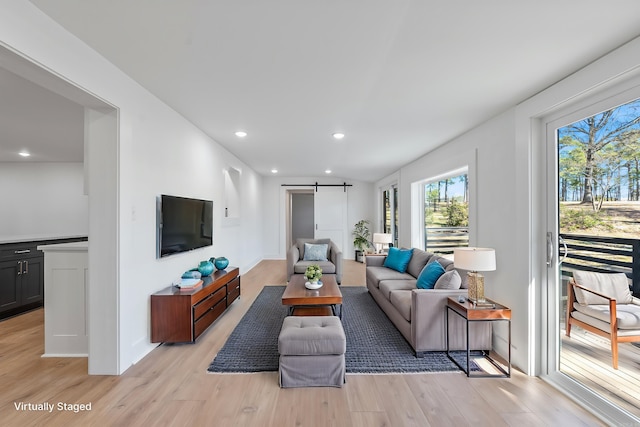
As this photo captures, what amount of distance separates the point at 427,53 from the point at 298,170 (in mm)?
5190

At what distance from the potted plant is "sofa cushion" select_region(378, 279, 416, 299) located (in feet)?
13.1

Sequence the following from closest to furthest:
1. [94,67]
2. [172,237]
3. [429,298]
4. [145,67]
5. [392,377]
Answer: [94,67], [145,67], [392,377], [429,298], [172,237]

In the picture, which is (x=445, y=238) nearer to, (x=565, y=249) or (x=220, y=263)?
(x=565, y=249)

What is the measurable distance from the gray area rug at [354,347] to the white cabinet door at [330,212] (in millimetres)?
4262

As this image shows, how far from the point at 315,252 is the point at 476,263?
134 inches

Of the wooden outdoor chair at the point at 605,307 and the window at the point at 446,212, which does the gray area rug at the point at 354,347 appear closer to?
the wooden outdoor chair at the point at 605,307

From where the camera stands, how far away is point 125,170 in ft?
7.57

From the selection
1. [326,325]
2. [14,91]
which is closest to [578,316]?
[326,325]

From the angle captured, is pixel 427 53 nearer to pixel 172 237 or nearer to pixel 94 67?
pixel 94 67

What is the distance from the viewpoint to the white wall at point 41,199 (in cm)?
509

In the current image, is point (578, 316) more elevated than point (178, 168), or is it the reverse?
point (178, 168)

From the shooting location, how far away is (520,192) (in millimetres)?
2457

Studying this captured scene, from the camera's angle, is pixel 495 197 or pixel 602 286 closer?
pixel 602 286

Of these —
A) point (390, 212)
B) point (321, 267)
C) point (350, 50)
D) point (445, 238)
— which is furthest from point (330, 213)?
point (350, 50)
